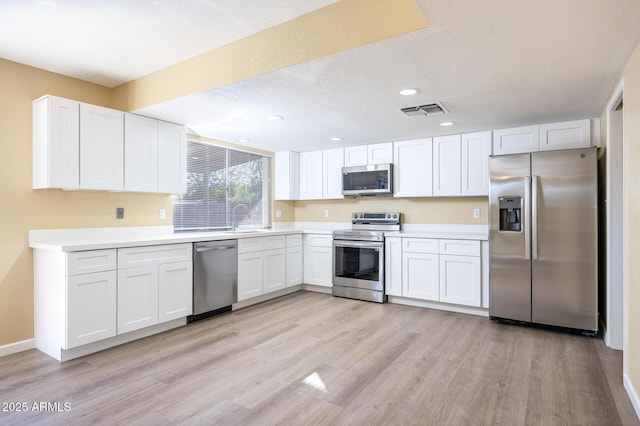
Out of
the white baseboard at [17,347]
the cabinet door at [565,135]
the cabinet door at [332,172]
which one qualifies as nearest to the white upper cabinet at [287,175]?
the cabinet door at [332,172]

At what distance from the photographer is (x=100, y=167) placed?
3156 millimetres

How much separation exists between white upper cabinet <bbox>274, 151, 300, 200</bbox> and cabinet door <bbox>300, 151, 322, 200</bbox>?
3.2 inches

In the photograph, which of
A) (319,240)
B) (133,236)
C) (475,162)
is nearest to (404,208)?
(475,162)

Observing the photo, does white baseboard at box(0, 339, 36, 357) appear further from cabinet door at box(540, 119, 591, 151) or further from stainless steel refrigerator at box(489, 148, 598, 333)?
cabinet door at box(540, 119, 591, 151)

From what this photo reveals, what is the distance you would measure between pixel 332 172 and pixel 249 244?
5.74 feet

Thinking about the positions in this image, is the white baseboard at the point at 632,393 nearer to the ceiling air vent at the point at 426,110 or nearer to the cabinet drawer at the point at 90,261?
the ceiling air vent at the point at 426,110

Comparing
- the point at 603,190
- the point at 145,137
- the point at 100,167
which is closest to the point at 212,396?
the point at 100,167

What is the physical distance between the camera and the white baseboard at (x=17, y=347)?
112 inches

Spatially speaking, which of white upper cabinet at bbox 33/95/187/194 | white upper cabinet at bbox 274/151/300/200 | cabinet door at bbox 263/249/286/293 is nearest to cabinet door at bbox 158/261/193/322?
white upper cabinet at bbox 33/95/187/194

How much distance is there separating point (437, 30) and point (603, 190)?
8.77ft

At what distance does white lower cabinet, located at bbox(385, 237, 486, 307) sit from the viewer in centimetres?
394

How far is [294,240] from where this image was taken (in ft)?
16.8

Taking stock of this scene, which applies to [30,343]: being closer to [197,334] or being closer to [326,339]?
[197,334]

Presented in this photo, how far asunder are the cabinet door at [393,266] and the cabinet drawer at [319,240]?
2.87 ft
